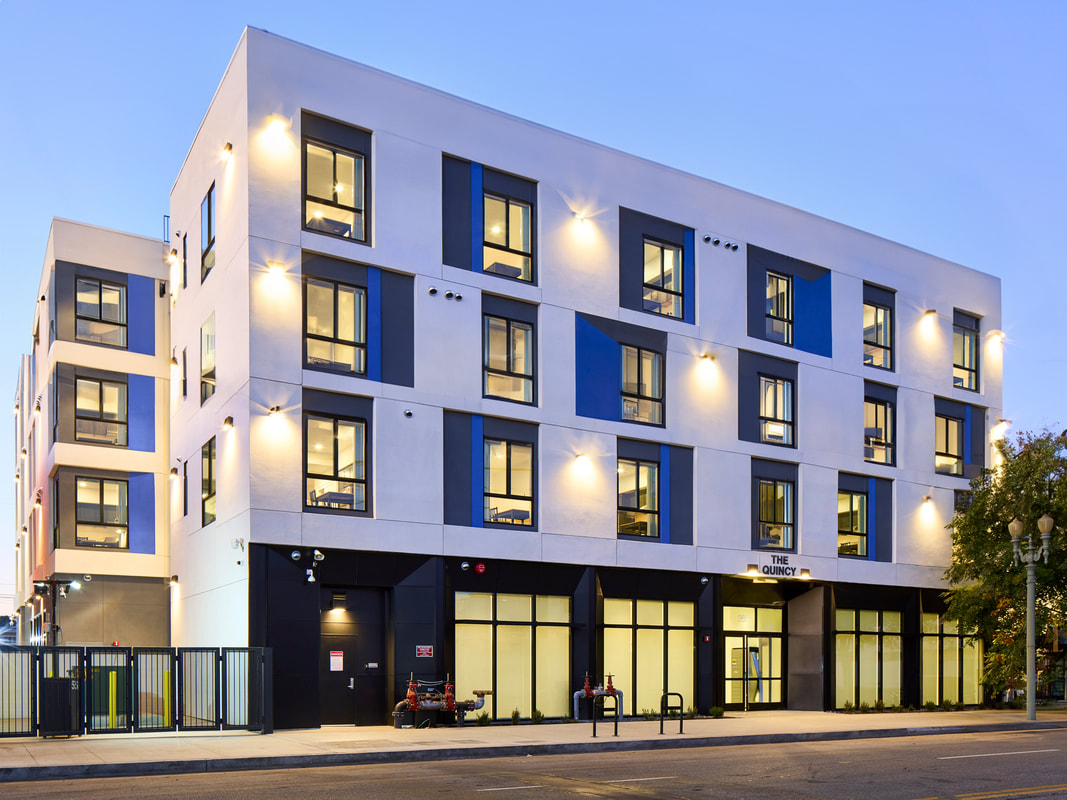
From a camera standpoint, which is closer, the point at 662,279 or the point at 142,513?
the point at 662,279

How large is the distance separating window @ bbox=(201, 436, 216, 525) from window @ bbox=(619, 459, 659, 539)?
33.2 ft

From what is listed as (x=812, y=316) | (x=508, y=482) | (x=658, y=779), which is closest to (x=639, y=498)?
(x=508, y=482)

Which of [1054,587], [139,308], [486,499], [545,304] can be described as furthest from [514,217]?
[1054,587]

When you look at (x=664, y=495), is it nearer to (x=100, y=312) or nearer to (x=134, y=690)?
(x=134, y=690)

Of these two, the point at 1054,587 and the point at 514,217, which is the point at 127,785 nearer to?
the point at 514,217

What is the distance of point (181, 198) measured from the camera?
30.2 meters

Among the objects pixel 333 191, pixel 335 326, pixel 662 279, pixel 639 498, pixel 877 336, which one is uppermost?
pixel 333 191

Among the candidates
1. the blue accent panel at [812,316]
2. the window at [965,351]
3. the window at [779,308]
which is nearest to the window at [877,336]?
the blue accent panel at [812,316]

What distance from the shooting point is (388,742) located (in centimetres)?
1959

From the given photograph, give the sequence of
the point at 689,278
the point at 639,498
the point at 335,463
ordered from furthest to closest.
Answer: the point at 689,278
the point at 639,498
the point at 335,463

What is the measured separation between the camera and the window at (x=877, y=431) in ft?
109

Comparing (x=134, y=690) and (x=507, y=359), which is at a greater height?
(x=507, y=359)

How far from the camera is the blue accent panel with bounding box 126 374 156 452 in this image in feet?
104

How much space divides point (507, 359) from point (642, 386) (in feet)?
13.7
